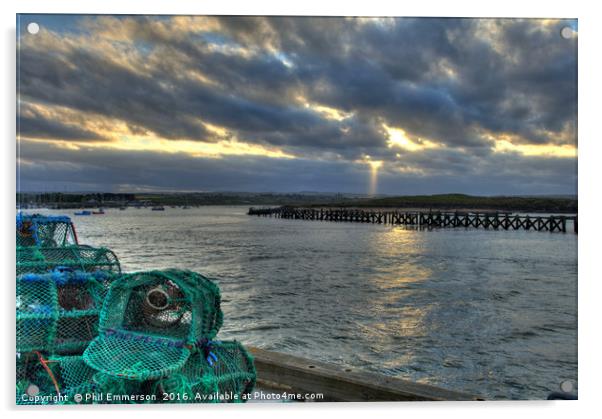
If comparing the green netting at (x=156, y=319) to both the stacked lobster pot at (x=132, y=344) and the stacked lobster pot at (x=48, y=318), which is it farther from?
the stacked lobster pot at (x=48, y=318)

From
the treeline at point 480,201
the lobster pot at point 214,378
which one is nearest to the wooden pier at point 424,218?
the treeline at point 480,201

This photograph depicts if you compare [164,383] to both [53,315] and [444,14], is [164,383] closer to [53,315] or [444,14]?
[53,315]

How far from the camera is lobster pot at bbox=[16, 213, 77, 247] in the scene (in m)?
5.14

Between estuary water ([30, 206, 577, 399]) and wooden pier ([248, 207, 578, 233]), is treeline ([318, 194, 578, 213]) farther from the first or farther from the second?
wooden pier ([248, 207, 578, 233])

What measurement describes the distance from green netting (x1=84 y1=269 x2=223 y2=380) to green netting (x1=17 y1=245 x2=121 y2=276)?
920mm

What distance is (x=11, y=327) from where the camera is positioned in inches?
152

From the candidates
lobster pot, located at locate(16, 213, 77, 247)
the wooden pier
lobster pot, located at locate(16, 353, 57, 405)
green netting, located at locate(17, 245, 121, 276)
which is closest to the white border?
lobster pot, located at locate(16, 353, 57, 405)

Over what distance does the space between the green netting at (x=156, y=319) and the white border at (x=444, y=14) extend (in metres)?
0.63

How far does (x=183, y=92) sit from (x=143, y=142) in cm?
73

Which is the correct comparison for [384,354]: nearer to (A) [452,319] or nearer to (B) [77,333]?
(A) [452,319]

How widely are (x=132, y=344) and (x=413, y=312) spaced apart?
212 inches

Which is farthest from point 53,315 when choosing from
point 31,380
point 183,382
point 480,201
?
point 480,201

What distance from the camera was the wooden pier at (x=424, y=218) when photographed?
93.6 ft
